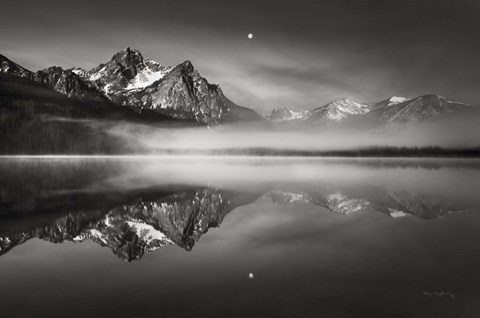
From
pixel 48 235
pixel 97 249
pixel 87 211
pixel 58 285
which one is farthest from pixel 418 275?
pixel 87 211

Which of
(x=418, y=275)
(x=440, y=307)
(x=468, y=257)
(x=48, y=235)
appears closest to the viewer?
(x=440, y=307)

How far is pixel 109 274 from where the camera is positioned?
20.1m

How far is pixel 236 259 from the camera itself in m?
22.9

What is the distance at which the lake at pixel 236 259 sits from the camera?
1559cm

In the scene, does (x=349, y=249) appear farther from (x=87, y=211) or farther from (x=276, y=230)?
(x=87, y=211)

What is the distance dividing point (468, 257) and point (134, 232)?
22485mm
